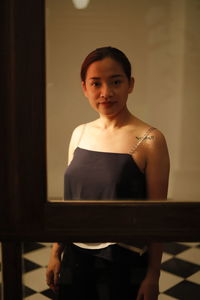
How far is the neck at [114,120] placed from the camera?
2.79ft

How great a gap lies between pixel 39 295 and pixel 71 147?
51 centimetres

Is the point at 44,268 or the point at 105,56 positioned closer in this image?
the point at 105,56

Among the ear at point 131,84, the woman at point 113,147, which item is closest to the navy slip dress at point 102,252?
the woman at point 113,147

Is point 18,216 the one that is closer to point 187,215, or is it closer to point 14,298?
point 14,298

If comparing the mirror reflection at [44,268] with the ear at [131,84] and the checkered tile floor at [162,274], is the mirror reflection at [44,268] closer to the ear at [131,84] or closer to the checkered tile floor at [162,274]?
the checkered tile floor at [162,274]

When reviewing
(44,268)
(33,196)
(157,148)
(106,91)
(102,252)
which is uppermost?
(106,91)

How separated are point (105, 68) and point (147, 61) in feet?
0.35

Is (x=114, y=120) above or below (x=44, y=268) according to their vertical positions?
above

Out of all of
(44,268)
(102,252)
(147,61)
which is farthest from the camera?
(44,268)

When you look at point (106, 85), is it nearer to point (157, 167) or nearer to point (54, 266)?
point (157, 167)

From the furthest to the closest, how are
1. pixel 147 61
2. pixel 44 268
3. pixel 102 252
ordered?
pixel 44 268 < pixel 102 252 < pixel 147 61

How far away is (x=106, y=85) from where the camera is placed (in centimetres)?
84

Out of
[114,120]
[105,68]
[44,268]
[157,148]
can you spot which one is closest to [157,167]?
[157,148]

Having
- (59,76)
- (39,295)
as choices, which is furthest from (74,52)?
(39,295)
